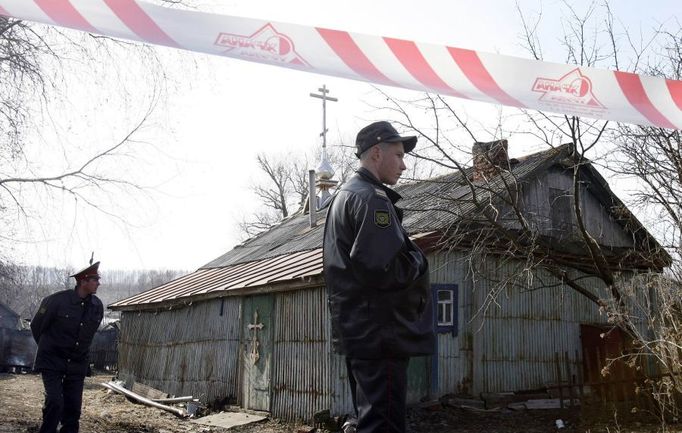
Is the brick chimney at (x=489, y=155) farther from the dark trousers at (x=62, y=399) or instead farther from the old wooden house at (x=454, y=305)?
the dark trousers at (x=62, y=399)

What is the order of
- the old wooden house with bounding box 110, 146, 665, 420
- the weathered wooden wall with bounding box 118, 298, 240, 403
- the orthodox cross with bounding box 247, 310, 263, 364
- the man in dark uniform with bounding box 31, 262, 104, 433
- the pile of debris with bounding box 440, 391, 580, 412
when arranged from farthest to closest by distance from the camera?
the weathered wooden wall with bounding box 118, 298, 240, 403
the orthodox cross with bounding box 247, 310, 263, 364
the pile of debris with bounding box 440, 391, 580, 412
the old wooden house with bounding box 110, 146, 665, 420
the man in dark uniform with bounding box 31, 262, 104, 433

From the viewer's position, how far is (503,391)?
516 inches

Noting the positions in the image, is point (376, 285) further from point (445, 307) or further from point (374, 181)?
point (445, 307)

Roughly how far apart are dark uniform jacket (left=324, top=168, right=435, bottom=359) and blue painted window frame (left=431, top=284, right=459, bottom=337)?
9580 mm

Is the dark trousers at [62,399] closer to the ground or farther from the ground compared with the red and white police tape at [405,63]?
closer to the ground

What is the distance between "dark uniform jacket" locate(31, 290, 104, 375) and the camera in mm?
7020

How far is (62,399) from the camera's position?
694 cm

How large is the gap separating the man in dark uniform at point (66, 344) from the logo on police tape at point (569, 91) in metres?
5.27

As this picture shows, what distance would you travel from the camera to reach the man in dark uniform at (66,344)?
22.8ft

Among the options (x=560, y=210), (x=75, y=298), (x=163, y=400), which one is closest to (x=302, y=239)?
(x=163, y=400)

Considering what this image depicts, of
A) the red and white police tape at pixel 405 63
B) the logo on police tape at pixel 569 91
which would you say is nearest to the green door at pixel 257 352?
the red and white police tape at pixel 405 63

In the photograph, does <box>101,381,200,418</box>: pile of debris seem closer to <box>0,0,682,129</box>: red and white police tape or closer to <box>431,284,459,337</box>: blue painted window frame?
<box>431,284,459,337</box>: blue painted window frame

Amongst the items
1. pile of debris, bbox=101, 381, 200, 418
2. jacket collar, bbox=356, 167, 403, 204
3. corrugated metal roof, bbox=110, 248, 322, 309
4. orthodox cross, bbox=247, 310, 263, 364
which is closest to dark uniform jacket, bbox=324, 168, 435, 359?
jacket collar, bbox=356, 167, 403, 204

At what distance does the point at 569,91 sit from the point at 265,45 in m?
2.98
